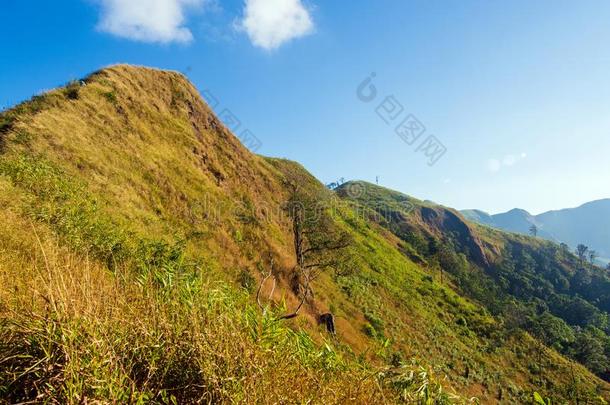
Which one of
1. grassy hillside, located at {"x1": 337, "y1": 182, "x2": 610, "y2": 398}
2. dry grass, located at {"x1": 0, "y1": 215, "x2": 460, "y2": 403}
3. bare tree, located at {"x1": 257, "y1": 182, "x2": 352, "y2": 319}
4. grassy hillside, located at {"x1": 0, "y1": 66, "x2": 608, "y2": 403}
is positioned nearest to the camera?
dry grass, located at {"x1": 0, "y1": 215, "x2": 460, "y2": 403}

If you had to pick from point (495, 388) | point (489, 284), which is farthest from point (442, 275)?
point (495, 388)

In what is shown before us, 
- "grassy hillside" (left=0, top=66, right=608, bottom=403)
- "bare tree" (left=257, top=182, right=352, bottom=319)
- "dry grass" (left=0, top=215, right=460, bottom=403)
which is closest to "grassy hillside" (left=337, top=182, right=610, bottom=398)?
"grassy hillside" (left=0, top=66, right=608, bottom=403)

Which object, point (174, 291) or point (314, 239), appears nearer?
point (174, 291)

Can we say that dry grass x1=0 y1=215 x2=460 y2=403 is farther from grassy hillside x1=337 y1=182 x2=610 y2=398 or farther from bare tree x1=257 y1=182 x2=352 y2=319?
grassy hillside x1=337 y1=182 x2=610 y2=398

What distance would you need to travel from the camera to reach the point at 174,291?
200 inches

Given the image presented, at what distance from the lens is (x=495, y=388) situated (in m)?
42.9

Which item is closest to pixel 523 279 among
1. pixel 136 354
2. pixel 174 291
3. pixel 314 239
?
pixel 314 239

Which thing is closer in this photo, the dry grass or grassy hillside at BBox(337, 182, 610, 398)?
the dry grass

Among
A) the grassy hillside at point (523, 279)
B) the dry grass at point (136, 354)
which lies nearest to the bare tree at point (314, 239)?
the dry grass at point (136, 354)

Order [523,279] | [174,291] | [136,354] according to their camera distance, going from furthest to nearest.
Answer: [523,279]
[174,291]
[136,354]

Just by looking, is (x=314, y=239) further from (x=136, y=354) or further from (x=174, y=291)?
(x=136, y=354)

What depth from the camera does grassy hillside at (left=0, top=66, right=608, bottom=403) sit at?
3.67 meters

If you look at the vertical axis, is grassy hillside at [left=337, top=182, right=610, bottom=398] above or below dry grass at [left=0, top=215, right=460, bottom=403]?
below

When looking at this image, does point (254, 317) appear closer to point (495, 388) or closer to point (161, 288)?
point (161, 288)
